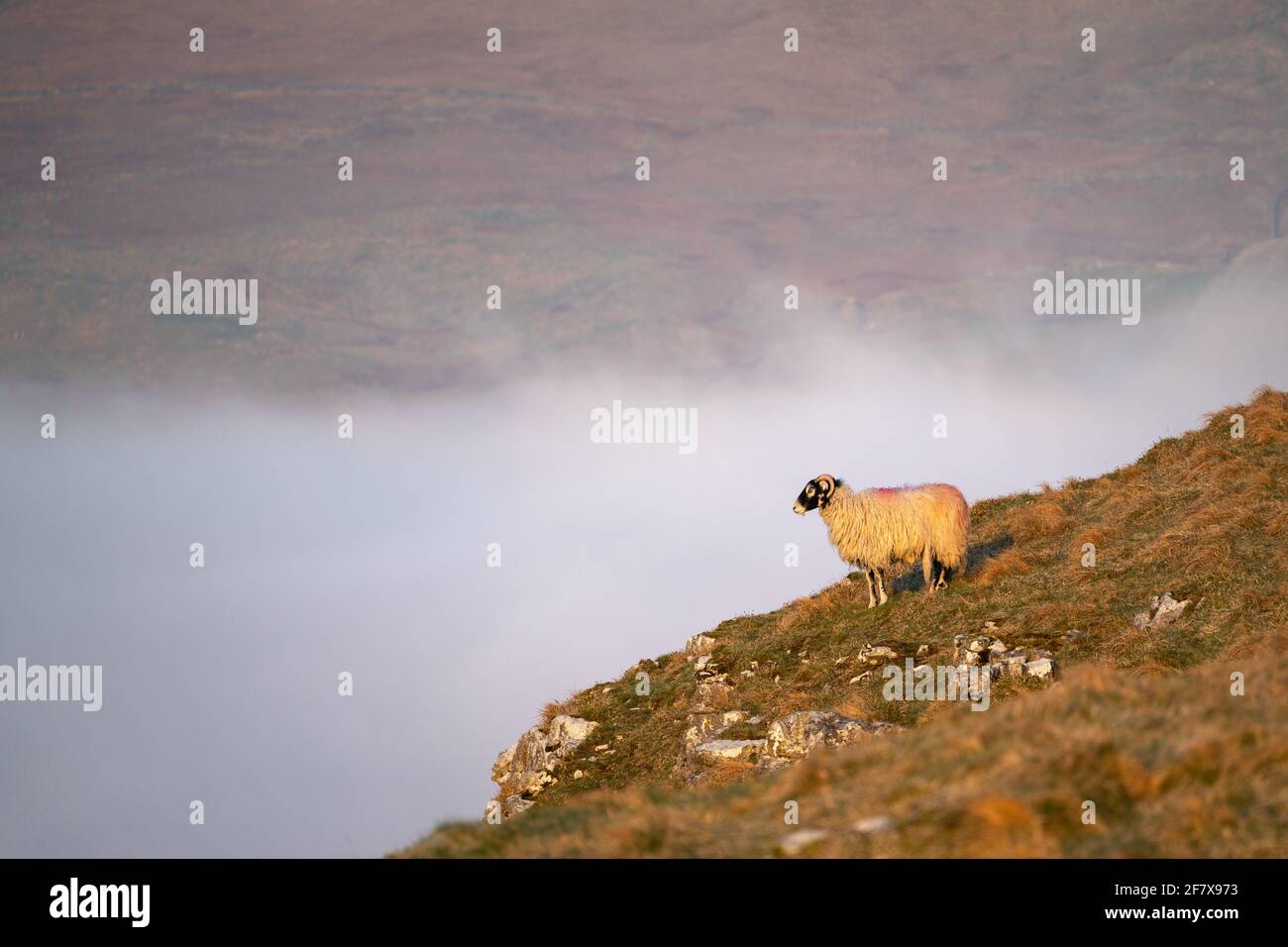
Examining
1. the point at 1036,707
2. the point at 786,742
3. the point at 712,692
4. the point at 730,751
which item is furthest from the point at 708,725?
the point at 1036,707

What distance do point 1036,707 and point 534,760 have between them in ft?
68.4

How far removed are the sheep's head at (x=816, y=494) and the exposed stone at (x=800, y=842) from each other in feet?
70.9

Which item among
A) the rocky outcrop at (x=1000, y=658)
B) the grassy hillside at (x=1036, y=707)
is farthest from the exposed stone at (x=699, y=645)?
the rocky outcrop at (x=1000, y=658)

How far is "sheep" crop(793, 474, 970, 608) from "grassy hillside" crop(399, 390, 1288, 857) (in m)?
0.93

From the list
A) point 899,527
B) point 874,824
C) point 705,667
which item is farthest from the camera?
point 705,667

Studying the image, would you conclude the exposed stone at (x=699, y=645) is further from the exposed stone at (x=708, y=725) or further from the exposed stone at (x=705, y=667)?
the exposed stone at (x=708, y=725)

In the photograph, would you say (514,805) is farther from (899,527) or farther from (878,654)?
(899,527)

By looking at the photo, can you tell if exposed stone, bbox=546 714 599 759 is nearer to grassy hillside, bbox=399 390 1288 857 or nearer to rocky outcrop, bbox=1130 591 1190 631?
grassy hillside, bbox=399 390 1288 857

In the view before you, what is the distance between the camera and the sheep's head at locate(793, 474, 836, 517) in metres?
32.3

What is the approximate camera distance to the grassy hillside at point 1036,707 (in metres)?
10.4

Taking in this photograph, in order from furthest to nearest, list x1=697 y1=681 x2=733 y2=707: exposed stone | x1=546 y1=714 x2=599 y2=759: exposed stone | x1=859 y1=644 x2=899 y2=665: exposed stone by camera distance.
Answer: x1=546 y1=714 x2=599 y2=759: exposed stone, x1=697 y1=681 x2=733 y2=707: exposed stone, x1=859 y1=644 x2=899 y2=665: exposed stone

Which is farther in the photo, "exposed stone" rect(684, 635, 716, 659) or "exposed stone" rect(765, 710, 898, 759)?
"exposed stone" rect(684, 635, 716, 659)

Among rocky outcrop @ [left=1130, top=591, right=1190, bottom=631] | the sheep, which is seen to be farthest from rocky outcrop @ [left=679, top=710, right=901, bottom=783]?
the sheep

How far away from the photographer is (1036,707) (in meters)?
13.1
